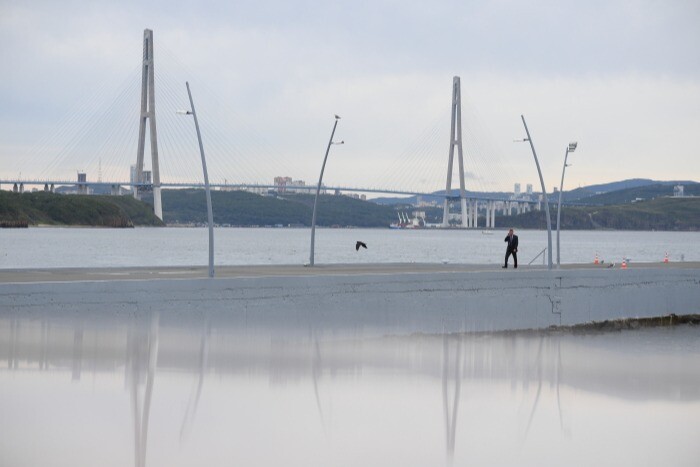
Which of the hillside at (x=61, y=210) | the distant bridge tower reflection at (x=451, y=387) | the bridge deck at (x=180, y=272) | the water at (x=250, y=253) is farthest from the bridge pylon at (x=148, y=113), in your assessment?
the distant bridge tower reflection at (x=451, y=387)

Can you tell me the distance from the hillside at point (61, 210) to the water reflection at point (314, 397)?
137358 millimetres

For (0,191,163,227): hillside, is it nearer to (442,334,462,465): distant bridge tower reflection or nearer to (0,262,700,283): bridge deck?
(0,262,700,283): bridge deck

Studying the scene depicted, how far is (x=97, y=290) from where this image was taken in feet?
64.0

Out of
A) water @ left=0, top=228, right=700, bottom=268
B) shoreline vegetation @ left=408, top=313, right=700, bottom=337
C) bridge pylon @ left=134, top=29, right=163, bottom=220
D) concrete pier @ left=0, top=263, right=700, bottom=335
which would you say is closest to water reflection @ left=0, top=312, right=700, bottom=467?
concrete pier @ left=0, top=263, right=700, bottom=335

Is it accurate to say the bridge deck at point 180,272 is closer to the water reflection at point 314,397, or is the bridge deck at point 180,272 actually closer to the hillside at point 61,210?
the water reflection at point 314,397

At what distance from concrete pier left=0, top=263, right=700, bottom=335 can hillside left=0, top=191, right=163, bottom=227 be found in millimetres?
129258

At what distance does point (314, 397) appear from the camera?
12844 millimetres

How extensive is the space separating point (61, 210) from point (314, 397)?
5946 inches

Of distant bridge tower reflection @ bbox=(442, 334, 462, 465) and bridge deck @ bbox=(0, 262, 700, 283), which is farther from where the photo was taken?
bridge deck @ bbox=(0, 262, 700, 283)

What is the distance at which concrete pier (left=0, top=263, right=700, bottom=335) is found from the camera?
64.7ft

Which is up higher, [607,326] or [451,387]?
[451,387]

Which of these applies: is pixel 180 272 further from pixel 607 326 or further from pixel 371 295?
pixel 607 326

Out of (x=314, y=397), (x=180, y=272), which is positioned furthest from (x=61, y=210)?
(x=314, y=397)

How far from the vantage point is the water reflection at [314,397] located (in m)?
9.79
